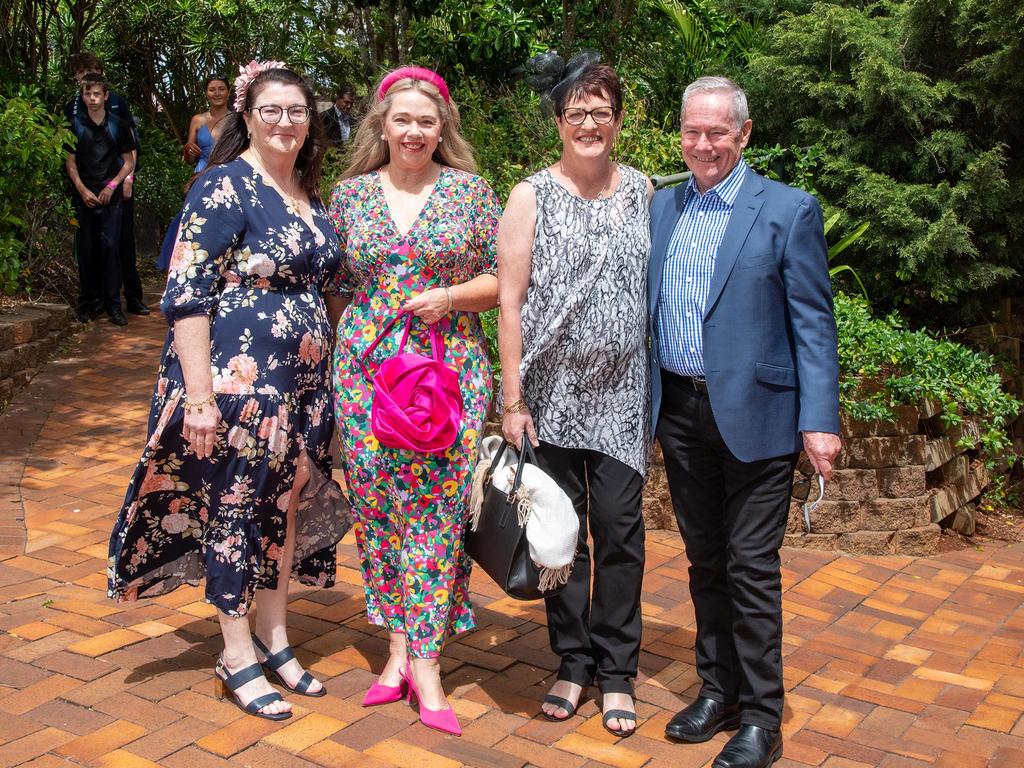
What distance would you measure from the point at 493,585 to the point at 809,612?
1.31 meters

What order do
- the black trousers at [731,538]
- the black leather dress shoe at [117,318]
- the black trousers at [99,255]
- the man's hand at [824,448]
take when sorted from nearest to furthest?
the man's hand at [824,448], the black trousers at [731,538], the black trousers at [99,255], the black leather dress shoe at [117,318]

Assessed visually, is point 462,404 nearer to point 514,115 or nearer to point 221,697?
point 221,697

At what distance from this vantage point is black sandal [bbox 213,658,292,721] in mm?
3457

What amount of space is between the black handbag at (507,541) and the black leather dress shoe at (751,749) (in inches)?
26.8

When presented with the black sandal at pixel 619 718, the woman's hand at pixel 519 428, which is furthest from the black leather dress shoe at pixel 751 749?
the woman's hand at pixel 519 428

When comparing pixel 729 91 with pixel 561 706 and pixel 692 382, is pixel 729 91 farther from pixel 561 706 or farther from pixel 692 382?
pixel 561 706

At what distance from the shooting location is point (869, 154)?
6648mm

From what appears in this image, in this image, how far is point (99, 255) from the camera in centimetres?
855

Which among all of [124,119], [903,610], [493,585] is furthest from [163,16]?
[903,610]

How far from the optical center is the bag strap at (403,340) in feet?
11.1

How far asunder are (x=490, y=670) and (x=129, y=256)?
20.4 feet

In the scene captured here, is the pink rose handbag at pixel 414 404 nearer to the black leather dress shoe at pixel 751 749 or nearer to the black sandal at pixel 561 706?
the black sandal at pixel 561 706

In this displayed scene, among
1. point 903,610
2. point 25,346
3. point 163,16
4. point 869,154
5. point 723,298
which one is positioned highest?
point 163,16

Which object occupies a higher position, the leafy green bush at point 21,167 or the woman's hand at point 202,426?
the leafy green bush at point 21,167
